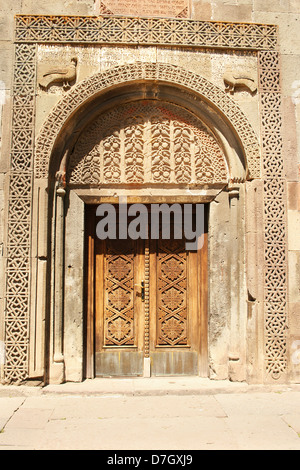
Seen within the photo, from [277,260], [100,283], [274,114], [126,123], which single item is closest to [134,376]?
[100,283]

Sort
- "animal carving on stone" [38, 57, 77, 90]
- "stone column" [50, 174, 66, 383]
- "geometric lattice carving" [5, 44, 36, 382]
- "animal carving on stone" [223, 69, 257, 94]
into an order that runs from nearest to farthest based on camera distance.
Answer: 1. "geometric lattice carving" [5, 44, 36, 382]
2. "stone column" [50, 174, 66, 383]
3. "animal carving on stone" [38, 57, 77, 90]
4. "animal carving on stone" [223, 69, 257, 94]

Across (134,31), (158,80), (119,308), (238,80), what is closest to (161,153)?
(158,80)

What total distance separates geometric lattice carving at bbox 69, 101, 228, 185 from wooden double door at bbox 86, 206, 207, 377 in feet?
1.94

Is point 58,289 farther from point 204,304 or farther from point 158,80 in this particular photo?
point 158,80

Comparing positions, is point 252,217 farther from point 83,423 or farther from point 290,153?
point 83,423

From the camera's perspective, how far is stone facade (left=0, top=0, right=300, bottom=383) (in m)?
4.94

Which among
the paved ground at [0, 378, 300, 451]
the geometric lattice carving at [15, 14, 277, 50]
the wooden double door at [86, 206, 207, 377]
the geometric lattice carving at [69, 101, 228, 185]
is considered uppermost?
the geometric lattice carving at [15, 14, 277, 50]

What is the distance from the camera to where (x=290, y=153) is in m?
5.16

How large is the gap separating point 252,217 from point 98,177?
6.36 feet

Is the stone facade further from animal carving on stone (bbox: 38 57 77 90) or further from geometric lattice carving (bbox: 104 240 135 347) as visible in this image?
geometric lattice carving (bbox: 104 240 135 347)

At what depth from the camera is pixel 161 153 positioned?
5266 mm

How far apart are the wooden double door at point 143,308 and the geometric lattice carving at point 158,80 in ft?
3.66

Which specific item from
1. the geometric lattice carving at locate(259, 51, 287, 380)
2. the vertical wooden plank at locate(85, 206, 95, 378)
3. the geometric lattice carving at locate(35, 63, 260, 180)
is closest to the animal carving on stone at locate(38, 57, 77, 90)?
the geometric lattice carving at locate(35, 63, 260, 180)

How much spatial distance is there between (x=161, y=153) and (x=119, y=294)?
1843 mm
